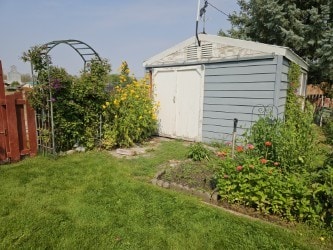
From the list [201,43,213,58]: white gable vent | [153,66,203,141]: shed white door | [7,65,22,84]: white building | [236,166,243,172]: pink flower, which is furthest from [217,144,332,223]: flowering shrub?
[7,65,22,84]: white building

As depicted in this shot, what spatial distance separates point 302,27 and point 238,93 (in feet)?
21.2

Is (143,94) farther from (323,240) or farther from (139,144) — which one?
(323,240)

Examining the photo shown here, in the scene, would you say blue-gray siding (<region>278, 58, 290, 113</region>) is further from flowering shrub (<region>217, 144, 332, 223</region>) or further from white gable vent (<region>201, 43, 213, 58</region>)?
flowering shrub (<region>217, 144, 332, 223</region>)

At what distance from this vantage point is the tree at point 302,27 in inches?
361

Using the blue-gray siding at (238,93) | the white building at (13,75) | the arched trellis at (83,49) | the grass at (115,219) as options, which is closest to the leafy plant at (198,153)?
the blue-gray siding at (238,93)

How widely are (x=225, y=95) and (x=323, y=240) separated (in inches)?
159

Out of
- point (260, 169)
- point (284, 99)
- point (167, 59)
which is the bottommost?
point (260, 169)

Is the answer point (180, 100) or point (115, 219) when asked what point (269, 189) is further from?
point (180, 100)

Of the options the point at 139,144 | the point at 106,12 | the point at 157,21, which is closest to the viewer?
the point at 139,144

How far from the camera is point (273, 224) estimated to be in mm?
2611

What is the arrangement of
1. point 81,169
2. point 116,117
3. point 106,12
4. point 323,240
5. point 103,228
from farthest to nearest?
point 106,12
point 116,117
point 81,169
point 103,228
point 323,240

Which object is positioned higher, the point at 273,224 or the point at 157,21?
the point at 157,21

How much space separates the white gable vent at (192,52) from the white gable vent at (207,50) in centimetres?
20

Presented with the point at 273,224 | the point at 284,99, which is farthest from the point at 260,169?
the point at 284,99
